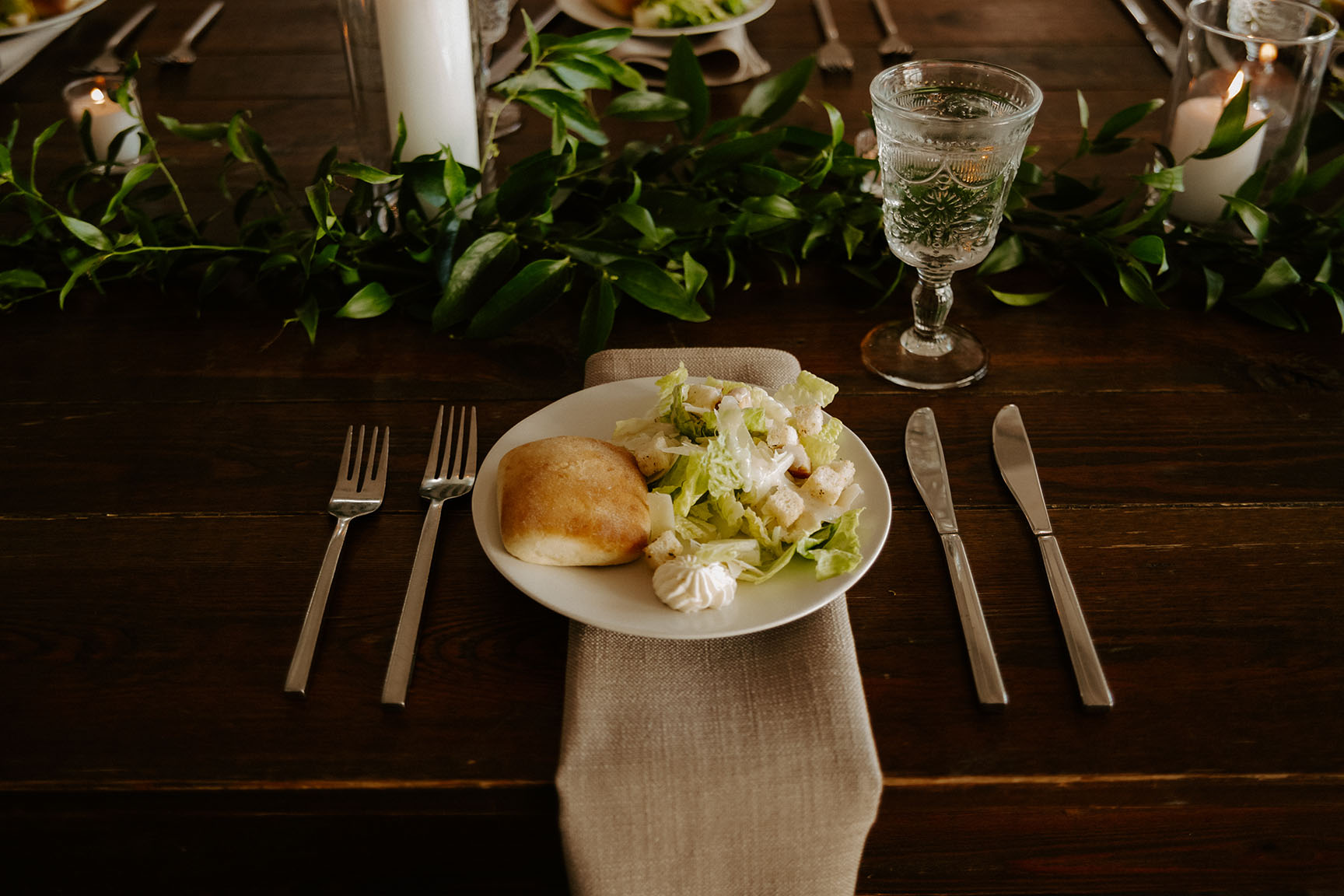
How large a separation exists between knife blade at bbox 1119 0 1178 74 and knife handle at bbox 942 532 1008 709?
117cm

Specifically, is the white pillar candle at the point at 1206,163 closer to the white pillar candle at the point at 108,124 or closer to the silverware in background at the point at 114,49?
the white pillar candle at the point at 108,124

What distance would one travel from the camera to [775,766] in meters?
0.66

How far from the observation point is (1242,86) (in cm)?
118

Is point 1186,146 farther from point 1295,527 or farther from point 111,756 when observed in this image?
point 111,756

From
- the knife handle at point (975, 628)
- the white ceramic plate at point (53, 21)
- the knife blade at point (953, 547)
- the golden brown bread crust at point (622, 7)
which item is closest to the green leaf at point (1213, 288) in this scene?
the knife blade at point (953, 547)

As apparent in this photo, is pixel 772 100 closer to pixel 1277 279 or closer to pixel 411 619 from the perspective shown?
pixel 1277 279

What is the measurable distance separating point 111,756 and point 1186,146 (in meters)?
1.26

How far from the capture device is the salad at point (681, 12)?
157cm

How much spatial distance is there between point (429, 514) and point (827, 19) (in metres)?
1.30

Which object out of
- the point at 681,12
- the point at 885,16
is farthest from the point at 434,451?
the point at 885,16

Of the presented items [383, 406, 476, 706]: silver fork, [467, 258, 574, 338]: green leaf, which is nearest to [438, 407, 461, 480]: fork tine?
[383, 406, 476, 706]: silver fork

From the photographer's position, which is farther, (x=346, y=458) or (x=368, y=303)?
(x=368, y=303)

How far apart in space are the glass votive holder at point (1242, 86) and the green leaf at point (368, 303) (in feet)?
2.96

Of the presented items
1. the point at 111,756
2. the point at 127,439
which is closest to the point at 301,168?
the point at 127,439
